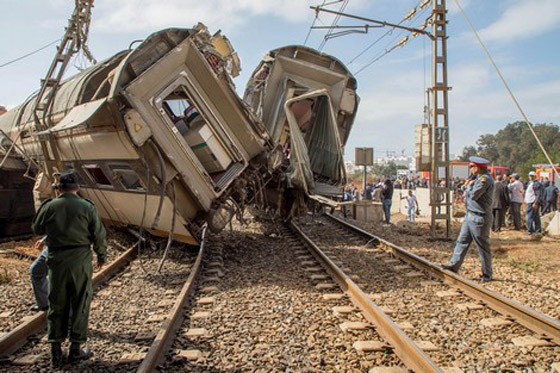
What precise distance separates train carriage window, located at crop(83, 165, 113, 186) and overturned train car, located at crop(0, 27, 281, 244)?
0.09 ft

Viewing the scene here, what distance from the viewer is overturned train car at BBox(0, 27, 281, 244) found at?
19.7ft

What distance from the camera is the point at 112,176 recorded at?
285 inches

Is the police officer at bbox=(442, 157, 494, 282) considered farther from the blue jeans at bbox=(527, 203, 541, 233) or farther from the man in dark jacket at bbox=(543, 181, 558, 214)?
the man in dark jacket at bbox=(543, 181, 558, 214)

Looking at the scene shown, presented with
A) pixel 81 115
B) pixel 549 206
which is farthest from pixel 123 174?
pixel 549 206

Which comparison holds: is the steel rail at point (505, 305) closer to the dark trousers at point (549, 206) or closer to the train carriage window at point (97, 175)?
the train carriage window at point (97, 175)

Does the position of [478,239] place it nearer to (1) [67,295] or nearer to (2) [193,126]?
(2) [193,126]

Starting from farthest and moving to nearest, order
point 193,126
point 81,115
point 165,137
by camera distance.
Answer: point 193,126
point 165,137
point 81,115

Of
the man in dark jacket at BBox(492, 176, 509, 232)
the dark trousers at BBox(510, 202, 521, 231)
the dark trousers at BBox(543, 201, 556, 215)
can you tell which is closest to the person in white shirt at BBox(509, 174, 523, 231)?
the dark trousers at BBox(510, 202, 521, 231)

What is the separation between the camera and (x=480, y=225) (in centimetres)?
587

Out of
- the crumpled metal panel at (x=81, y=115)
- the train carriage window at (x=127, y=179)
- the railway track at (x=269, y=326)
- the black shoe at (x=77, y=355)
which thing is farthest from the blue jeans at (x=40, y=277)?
the train carriage window at (x=127, y=179)

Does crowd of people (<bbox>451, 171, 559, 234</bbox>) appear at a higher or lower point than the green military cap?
lower

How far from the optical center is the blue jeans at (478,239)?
19.2 ft

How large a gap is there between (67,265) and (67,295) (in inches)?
10.9

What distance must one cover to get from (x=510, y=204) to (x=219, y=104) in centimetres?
959
